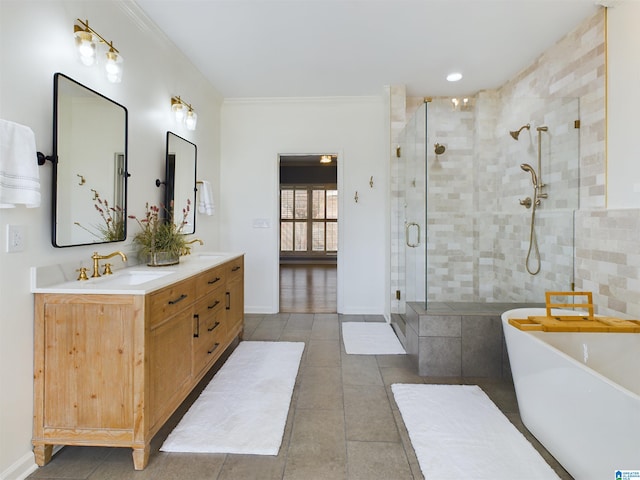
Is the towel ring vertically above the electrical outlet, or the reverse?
the towel ring

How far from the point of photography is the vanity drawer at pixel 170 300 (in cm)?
172

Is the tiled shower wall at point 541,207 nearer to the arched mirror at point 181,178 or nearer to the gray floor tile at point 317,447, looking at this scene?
the gray floor tile at point 317,447

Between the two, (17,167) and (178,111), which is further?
(178,111)

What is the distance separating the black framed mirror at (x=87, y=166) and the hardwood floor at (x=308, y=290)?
2.83 meters

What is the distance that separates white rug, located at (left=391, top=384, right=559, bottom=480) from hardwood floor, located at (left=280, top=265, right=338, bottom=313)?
2.37 m

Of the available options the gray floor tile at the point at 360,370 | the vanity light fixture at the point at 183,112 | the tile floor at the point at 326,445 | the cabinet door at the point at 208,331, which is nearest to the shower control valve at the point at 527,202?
the tile floor at the point at 326,445

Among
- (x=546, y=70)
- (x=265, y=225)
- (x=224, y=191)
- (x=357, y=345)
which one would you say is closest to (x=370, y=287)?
(x=357, y=345)

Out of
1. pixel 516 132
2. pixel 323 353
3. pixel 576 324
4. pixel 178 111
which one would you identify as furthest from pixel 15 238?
pixel 516 132

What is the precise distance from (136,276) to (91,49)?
1.36 meters

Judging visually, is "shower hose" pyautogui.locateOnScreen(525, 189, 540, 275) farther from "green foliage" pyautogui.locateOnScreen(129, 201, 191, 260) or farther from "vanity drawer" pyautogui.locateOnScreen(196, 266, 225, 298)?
"green foliage" pyautogui.locateOnScreen(129, 201, 191, 260)

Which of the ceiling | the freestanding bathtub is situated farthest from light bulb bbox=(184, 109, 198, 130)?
the freestanding bathtub

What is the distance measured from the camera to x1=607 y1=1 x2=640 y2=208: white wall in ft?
7.36

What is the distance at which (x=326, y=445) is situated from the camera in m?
1.86

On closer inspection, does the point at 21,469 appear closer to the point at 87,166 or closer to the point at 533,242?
the point at 87,166
